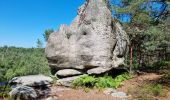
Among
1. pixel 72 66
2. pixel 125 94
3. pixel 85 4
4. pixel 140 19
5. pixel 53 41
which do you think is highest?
pixel 85 4

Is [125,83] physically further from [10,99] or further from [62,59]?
[10,99]

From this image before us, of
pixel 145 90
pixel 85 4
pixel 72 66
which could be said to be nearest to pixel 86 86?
pixel 72 66

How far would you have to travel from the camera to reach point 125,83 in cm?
1697

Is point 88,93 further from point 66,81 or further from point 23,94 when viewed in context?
point 23,94

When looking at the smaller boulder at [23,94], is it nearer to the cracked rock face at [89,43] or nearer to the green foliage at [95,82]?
the green foliage at [95,82]

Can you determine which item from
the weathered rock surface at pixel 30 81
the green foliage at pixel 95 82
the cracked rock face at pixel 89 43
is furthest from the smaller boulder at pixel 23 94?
the cracked rock face at pixel 89 43

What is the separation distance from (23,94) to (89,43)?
233 inches

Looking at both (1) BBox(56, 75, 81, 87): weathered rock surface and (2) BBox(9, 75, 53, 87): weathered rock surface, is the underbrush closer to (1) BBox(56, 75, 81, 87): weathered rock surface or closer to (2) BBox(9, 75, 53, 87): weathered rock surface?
(1) BBox(56, 75, 81, 87): weathered rock surface

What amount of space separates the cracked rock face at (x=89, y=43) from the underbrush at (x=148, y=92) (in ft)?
8.37

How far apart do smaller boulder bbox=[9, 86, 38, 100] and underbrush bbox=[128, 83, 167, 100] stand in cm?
497

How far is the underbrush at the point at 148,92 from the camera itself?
14.0m

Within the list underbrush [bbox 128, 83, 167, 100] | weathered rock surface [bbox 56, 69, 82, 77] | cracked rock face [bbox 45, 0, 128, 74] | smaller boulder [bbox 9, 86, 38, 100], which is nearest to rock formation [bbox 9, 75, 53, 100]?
smaller boulder [bbox 9, 86, 38, 100]

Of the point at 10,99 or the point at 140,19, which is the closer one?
the point at 10,99

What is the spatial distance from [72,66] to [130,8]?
524 cm
